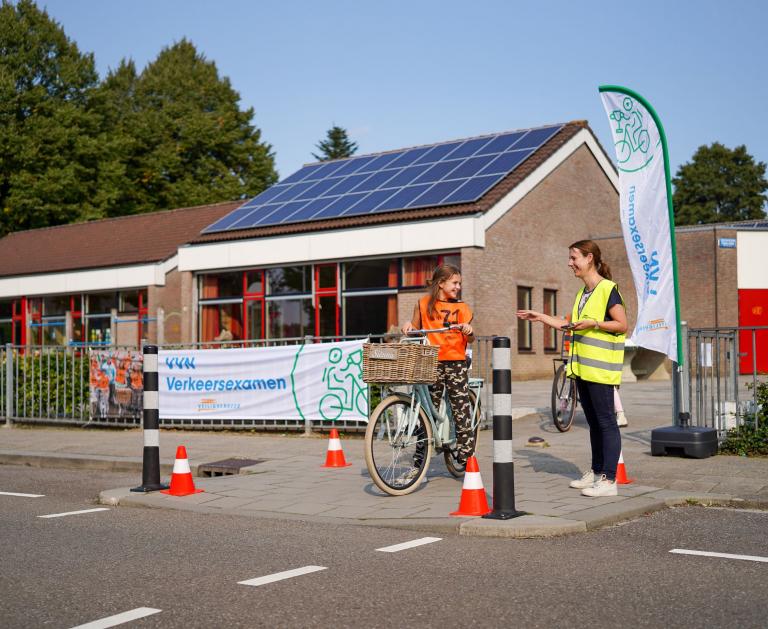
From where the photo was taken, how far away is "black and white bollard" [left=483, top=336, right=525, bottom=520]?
660 cm

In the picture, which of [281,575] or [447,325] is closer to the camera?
[281,575]

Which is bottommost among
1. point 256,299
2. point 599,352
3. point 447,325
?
point 599,352

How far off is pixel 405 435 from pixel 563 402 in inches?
212

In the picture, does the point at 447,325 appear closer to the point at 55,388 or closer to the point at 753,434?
the point at 753,434

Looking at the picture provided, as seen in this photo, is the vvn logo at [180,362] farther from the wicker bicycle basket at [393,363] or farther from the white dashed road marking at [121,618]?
the white dashed road marking at [121,618]

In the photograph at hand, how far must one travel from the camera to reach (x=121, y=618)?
428cm

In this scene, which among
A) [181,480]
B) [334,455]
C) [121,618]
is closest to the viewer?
[121,618]

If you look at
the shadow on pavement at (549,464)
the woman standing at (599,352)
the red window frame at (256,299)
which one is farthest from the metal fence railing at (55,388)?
the red window frame at (256,299)

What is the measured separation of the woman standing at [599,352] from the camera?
747 cm

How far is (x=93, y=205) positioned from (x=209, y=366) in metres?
34.6

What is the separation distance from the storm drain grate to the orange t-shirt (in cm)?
322

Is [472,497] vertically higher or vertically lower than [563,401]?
lower

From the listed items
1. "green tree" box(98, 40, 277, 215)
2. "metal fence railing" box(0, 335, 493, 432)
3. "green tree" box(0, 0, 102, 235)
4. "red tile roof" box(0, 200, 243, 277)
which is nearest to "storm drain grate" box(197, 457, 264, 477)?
"metal fence railing" box(0, 335, 493, 432)

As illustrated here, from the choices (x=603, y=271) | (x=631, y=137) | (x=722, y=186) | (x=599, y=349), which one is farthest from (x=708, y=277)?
(x=722, y=186)
